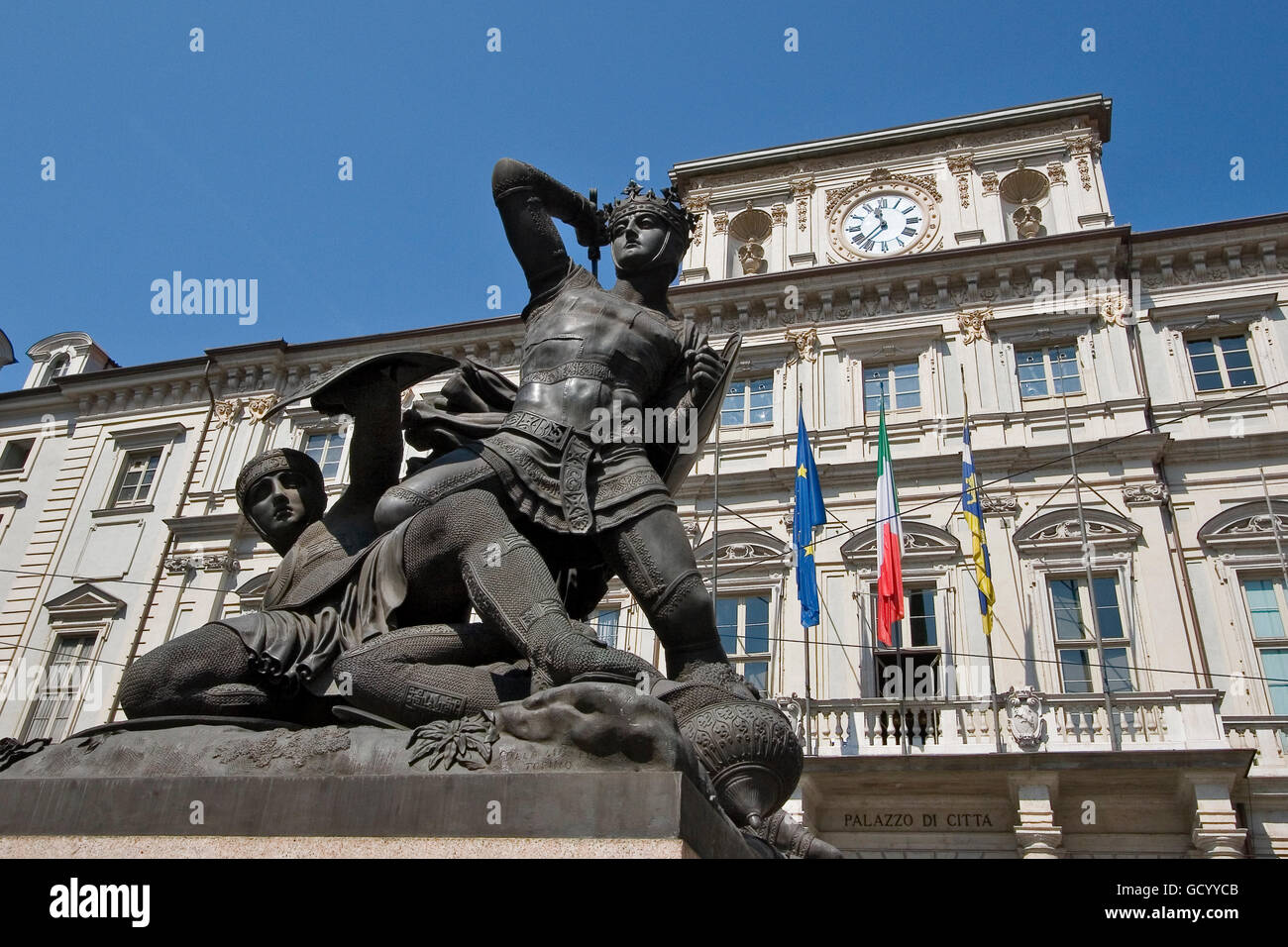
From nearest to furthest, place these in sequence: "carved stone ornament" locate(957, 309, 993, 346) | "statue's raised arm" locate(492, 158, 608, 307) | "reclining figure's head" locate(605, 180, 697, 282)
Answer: "statue's raised arm" locate(492, 158, 608, 307) → "reclining figure's head" locate(605, 180, 697, 282) → "carved stone ornament" locate(957, 309, 993, 346)

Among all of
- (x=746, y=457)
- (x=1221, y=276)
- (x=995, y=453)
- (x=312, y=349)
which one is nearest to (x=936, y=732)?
(x=995, y=453)

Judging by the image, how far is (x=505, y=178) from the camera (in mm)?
4430

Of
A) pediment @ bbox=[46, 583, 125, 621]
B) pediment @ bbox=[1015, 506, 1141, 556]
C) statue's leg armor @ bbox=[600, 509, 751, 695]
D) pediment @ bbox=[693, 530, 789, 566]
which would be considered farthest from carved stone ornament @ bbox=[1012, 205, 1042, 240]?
statue's leg armor @ bbox=[600, 509, 751, 695]

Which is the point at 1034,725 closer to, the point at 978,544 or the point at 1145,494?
the point at 978,544

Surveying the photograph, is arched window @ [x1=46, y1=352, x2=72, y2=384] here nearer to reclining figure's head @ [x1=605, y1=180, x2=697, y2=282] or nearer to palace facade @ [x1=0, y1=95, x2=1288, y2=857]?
palace facade @ [x1=0, y1=95, x2=1288, y2=857]

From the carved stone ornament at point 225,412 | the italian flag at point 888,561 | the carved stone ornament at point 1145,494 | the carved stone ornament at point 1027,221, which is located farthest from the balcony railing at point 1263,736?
the carved stone ornament at point 225,412

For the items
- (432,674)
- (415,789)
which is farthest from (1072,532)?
(415,789)

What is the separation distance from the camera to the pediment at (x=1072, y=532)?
17.5 meters

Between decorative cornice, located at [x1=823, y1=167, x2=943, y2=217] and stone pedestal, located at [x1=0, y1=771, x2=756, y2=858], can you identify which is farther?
decorative cornice, located at [x1=823, y1=167, x2=943, y2=217]

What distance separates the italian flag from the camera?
1611cm

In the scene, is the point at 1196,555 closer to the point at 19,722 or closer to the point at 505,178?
the point at 505,178

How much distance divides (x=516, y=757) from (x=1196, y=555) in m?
17.8

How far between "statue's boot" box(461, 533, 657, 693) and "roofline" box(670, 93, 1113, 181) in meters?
23.7

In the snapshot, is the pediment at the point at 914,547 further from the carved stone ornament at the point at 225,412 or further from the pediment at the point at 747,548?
the carved stone ornament at the point at 225,412
